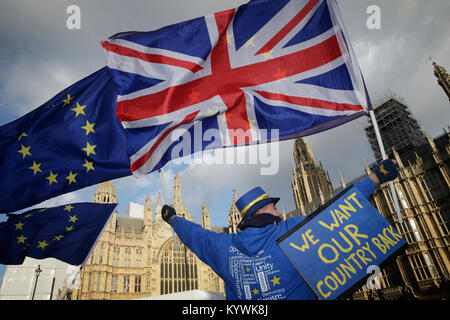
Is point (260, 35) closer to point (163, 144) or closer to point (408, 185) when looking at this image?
point (163, 144)

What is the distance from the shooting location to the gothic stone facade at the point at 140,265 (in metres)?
25.0

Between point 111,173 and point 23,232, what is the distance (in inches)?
107

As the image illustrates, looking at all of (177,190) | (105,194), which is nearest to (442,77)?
(177,190)

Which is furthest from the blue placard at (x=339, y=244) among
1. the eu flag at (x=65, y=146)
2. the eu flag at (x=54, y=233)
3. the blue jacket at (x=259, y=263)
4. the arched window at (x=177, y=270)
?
the arched window at (x=177, y=270)

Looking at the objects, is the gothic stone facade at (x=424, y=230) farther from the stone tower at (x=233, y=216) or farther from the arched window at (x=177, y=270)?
the arched window at (x=177, y=270)

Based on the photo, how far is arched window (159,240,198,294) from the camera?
93.0 ft

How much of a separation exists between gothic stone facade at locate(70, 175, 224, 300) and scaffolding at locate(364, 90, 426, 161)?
2857 centimetres

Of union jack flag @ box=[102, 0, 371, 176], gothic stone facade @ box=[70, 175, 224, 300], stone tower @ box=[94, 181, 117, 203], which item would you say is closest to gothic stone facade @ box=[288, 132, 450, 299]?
gothic stone facade @ box=[70, 175, 224, 300]

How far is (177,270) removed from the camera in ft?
95.7

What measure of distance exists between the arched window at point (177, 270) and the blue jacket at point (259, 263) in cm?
2828

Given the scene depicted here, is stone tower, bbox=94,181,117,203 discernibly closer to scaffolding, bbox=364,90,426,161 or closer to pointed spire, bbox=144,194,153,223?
pointed spire, bbox=144,194,153,223

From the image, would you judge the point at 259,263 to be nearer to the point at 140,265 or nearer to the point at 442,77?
the point at 140,265

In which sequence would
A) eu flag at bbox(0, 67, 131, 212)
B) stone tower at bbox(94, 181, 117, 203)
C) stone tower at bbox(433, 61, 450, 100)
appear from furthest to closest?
1. stone tower at bbox(94, 181, 117, 203)
2. stone tower at bbox(433, 61, 450, 100)
3. eu flag at bbox(0, 67, 131, 212)

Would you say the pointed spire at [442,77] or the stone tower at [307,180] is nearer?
the pointed spire at [442,77]
